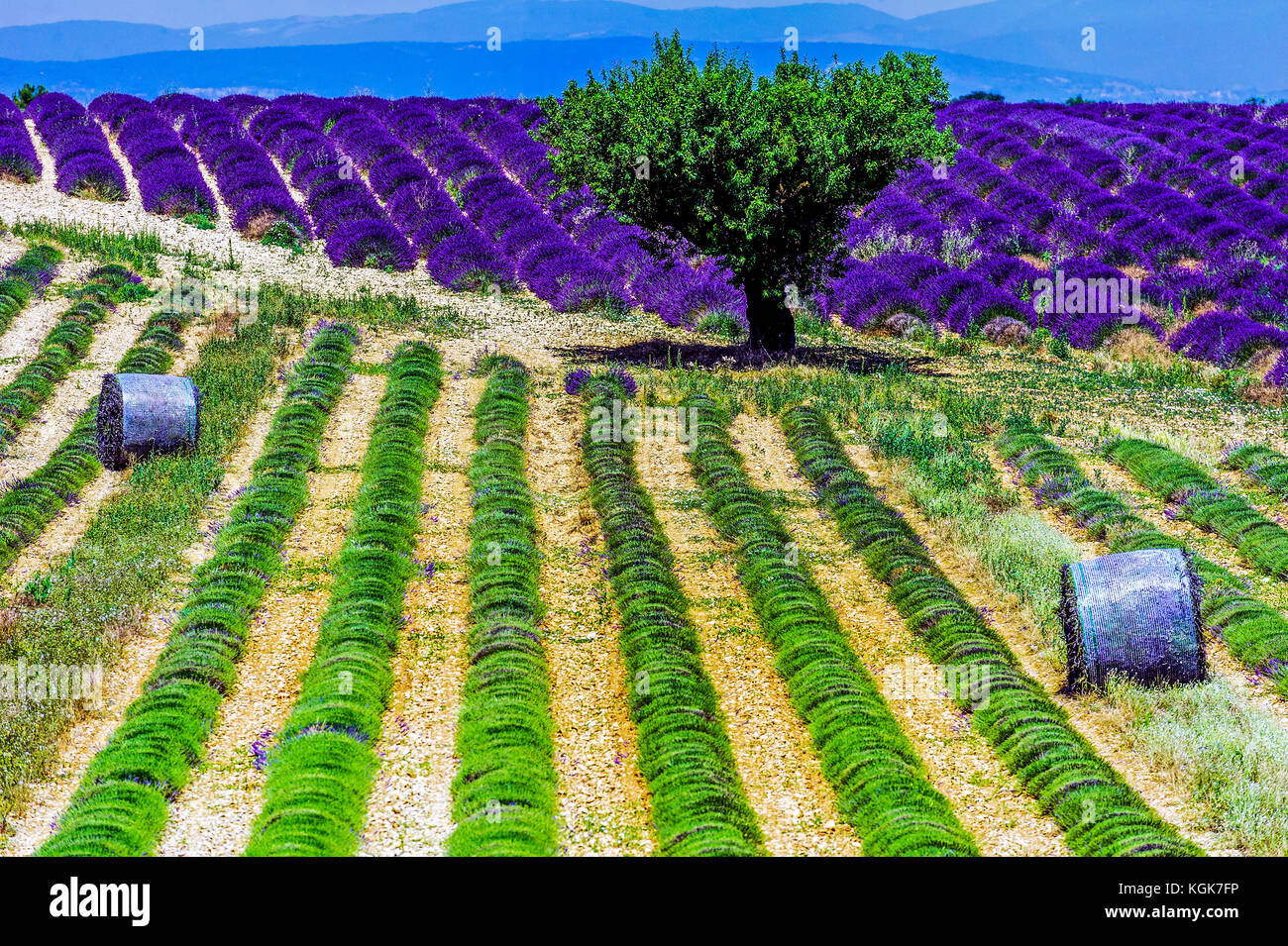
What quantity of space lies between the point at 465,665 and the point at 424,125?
32.8m

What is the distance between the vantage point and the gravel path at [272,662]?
952 centimetres

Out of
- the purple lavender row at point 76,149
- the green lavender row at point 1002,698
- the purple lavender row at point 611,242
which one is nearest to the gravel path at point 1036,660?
the green lavender row at point 1002,698

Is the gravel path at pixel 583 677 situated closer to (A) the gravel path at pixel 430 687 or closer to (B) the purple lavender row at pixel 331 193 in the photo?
(A) the gravel path at pixel 430 687

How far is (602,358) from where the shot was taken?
24109mm

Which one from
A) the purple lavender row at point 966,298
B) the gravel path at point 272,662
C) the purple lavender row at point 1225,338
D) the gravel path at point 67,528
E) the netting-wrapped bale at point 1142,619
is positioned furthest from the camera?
the purple lavender row at point 966,298

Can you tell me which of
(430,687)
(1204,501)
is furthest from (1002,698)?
(1204,501)

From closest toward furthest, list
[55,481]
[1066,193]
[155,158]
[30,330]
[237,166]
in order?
[55,481] → [30,330] → [237,166] → [155,158] → [1066,193]

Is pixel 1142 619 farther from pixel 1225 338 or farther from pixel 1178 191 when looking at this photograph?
pixel 1178 191

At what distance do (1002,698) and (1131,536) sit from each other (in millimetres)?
4736

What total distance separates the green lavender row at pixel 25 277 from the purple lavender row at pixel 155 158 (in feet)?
15.6

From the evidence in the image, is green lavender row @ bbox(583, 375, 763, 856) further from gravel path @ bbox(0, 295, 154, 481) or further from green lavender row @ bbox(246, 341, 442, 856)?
gravel path @ bbox(0, 295, 154, 481)

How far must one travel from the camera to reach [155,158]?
3666 centimetres
